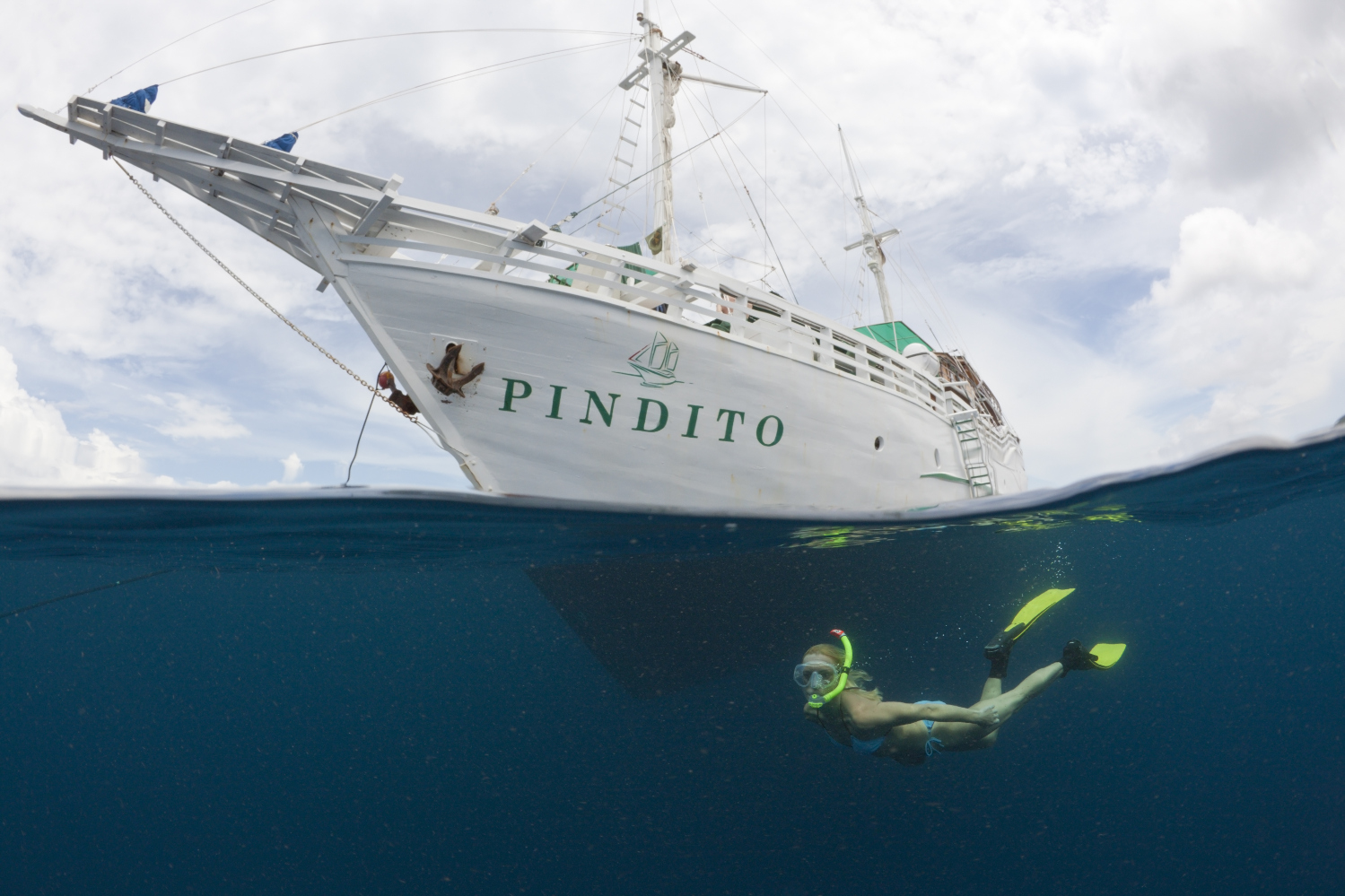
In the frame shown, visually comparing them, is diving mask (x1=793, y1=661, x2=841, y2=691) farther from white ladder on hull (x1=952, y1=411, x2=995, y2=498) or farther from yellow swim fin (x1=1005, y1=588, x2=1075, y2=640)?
white ladder on hull (x1=952, y1=411, x2=995, y2=498)

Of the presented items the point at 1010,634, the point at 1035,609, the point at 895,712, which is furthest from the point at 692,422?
the point at 1035,609

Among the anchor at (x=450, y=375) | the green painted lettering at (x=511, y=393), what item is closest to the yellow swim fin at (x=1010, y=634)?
the green painted lettering at (x=511, y=393)

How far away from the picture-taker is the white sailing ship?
22.6 feet

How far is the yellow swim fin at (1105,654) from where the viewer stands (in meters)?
7.00

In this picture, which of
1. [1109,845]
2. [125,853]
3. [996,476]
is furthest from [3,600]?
[1109,845]

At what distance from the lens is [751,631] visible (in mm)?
14547

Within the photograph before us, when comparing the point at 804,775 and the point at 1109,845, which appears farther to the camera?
the point at 1109,845

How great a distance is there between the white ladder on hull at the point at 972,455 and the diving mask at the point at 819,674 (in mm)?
8613

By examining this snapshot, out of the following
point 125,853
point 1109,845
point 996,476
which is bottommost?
point 1109,845

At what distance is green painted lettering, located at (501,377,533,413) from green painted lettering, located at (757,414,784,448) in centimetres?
320

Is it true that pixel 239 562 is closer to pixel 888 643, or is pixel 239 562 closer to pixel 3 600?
pixel 3 600

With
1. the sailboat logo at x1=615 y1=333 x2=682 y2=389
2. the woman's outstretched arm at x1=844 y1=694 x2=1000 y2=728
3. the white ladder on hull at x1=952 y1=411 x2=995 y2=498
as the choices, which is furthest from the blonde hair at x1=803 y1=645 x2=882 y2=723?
the white ladder on hull at x1=952 y1=411 x2=995 y2=498

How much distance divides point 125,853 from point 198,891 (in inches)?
714

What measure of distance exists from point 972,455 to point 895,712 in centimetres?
918
